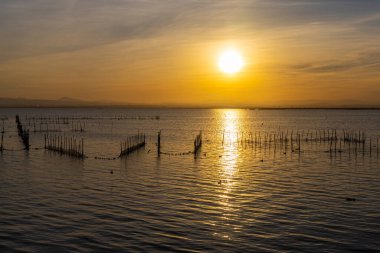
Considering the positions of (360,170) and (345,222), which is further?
(360,170)

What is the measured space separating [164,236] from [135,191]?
344 inches

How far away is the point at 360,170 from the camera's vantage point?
33.6 metres

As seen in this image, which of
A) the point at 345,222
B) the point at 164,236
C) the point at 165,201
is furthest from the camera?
the point at 165,201

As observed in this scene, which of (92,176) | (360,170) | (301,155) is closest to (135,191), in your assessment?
(92,176)

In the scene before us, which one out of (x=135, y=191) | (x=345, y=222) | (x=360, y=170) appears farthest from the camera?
(x=360, y=170)

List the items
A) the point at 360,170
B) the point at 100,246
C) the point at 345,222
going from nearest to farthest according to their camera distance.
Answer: the point at 100,246 < the point at 345,222 < the point at 360,170

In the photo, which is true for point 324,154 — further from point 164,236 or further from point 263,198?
point 164,236

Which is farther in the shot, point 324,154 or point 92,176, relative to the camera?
point 324,154

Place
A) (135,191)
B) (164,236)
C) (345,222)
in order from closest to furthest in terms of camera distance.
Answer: (164,236)
(345,222)
(135,191)

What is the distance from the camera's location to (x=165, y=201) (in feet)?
70.5

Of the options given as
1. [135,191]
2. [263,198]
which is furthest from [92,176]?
[263,198]

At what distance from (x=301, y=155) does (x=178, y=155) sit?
13053mm

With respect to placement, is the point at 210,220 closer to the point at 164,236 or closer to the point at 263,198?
the point at 164,236

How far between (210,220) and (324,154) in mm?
30201
